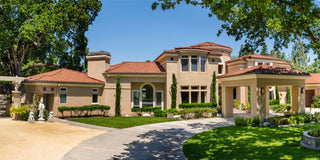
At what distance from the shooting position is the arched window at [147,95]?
73.7 feet

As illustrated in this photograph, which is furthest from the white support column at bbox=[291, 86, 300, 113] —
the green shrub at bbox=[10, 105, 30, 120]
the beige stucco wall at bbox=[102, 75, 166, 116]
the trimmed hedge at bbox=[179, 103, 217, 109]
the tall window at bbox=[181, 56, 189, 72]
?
the green shrub at bbox=[10, 105, 30, 120]

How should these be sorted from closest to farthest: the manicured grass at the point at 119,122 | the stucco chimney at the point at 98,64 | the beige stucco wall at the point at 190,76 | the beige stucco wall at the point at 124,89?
the manicured grass at the point at 119,122
the beige stucco wall at the point at 190,76
the beige stucco wall at the point at 124,89
the stucco chimney at the point at 98,64

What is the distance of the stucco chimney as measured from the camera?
2247 cm

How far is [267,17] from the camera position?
448 inches

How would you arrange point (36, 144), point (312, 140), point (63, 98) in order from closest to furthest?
1. point (312, 140)
2. point (36, 144)
3. point (63, 98)

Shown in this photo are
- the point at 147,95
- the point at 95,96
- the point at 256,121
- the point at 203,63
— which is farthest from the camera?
the point at 147,95

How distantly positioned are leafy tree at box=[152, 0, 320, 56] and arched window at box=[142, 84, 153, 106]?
11575mm

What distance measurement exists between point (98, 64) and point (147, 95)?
710 cm

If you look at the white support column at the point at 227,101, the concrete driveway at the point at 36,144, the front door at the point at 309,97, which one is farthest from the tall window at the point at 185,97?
the front door at the point at 309,97

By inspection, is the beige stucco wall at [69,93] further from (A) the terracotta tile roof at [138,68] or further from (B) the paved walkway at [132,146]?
(B) the paved walkway at [132,146]

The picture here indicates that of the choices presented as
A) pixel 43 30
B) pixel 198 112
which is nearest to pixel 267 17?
pixel 198 112

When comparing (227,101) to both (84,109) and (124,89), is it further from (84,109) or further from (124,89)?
(84,109)

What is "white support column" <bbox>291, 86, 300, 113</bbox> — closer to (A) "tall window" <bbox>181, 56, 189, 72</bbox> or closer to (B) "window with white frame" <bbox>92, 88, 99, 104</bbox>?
(A) "tall window" <bbox>181, 56, 189, 72</bbox>

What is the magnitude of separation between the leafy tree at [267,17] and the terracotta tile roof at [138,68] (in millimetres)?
10241
